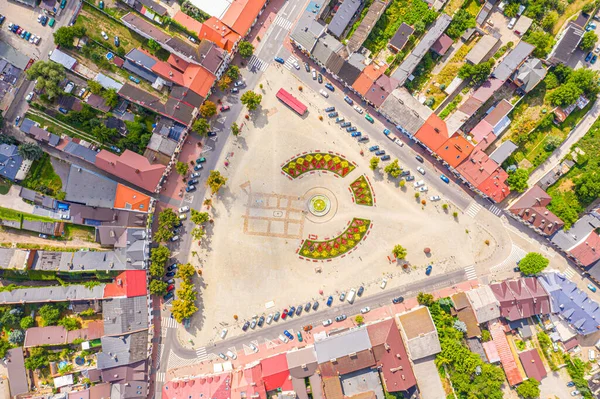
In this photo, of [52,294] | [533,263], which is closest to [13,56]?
[52,294]

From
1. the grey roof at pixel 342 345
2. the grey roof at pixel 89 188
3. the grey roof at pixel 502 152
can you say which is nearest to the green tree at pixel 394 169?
the grey roof at pixel 502 152

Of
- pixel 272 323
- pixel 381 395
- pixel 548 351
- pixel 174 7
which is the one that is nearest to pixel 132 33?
pixel 174 7

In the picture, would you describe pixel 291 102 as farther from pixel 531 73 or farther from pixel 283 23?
pixel 531 73

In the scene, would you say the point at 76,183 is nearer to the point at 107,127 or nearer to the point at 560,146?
the point at 107,127

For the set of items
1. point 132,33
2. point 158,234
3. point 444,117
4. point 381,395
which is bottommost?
point 381,395

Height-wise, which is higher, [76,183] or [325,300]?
[76,183]
